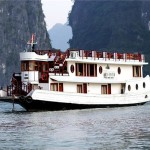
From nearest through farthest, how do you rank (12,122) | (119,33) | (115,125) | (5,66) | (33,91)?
(115,125) → (12,122) → (33,91) → (5,66) → (119,33)

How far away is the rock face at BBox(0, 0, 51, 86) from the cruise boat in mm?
81204

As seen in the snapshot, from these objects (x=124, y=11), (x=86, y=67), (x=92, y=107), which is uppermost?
(x=124, y=11)

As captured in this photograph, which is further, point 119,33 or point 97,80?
point 119,33

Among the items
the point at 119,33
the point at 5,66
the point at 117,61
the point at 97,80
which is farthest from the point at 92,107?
the point at 119,33

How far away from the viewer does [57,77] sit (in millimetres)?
38938

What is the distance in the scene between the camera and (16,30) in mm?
134500

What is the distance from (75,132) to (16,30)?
111163 millimetres

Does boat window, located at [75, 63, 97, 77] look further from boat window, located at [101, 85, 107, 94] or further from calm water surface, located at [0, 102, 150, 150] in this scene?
calm water surface, located at [0, 102, 150, 150]

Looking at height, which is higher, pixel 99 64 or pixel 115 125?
pixel 99 64

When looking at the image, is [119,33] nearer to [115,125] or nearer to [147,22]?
[147,22]

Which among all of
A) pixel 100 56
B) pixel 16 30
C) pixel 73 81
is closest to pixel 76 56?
pixel 73 81

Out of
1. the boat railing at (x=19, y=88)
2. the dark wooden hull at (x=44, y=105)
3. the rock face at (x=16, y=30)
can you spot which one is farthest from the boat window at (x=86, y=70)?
the rock face at (x=16, y=30)

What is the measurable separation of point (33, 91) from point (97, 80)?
643 cm

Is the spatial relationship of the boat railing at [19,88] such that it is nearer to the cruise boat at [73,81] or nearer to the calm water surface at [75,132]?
the cruise boat at [73,81]
